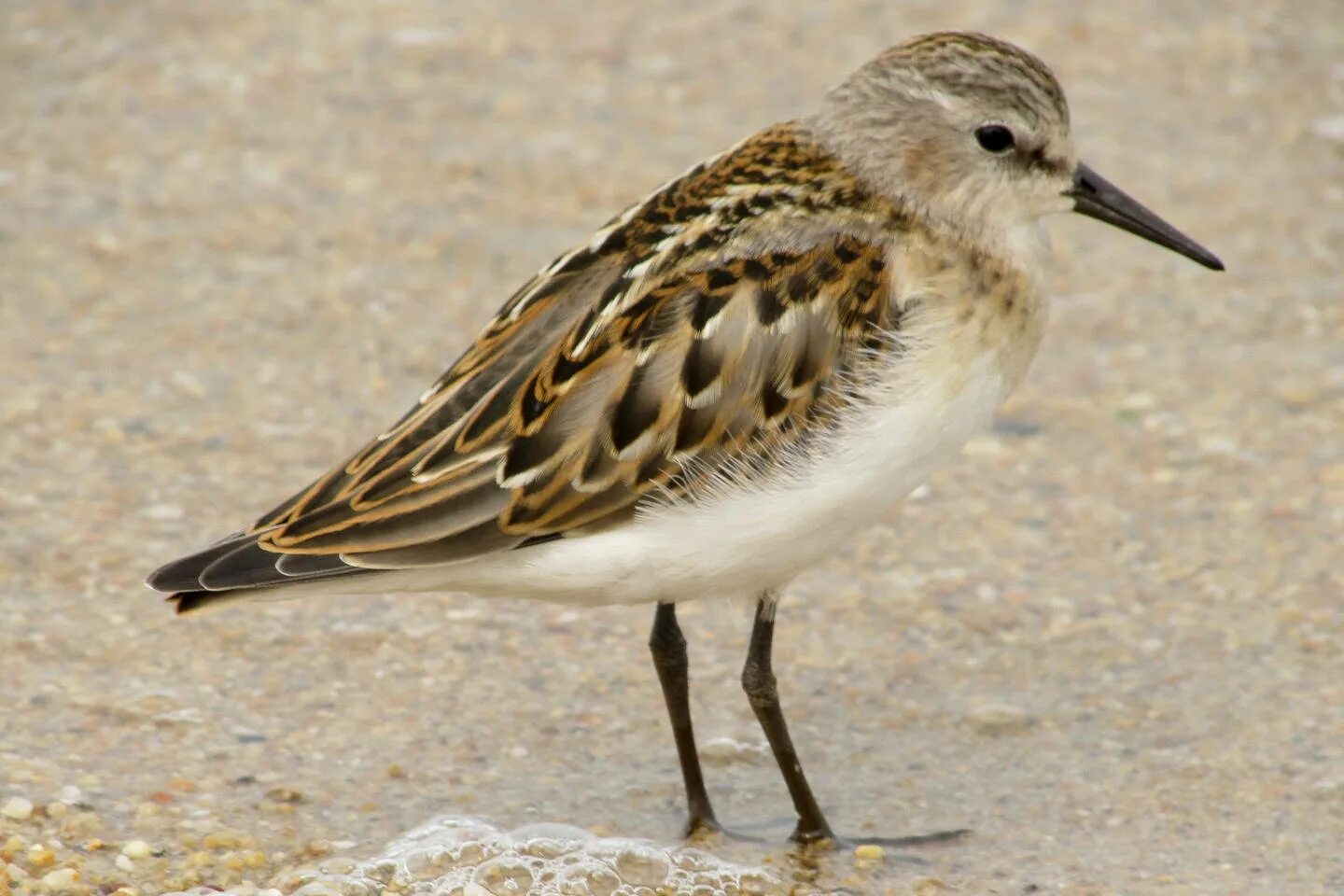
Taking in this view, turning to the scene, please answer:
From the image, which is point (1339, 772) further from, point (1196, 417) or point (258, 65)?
point (258, 65)

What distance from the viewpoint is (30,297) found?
29.3 ft

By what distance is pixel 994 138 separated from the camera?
629 cm

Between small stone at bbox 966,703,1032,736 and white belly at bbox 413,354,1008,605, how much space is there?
4.46ft

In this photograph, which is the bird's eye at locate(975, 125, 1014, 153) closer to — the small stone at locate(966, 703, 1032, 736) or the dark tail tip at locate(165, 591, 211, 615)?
the small stone at locate(966, 703, 1032, 736)

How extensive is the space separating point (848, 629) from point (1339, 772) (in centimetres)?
165

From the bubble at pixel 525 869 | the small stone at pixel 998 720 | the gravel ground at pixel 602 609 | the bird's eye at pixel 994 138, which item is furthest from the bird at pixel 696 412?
the small stone at pixel 998 720

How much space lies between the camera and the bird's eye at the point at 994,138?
247 inches

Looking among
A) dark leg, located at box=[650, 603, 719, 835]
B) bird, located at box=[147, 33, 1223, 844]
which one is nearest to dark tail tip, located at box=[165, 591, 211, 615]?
bird, located at box=[147, 33, 1223, 844]

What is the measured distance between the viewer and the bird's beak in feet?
21.4

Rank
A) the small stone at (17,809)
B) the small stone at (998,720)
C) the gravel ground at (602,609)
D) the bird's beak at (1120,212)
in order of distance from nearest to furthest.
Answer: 1. the small stone at (17,809)
2. the gravel ground at (602,609)
3. the bird's beak at (1120,212)
4. the small stone at (998,720)

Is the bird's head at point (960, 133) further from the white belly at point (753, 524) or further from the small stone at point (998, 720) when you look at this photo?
the small stone at point (998, 720)

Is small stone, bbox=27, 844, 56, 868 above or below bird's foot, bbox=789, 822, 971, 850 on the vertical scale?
above

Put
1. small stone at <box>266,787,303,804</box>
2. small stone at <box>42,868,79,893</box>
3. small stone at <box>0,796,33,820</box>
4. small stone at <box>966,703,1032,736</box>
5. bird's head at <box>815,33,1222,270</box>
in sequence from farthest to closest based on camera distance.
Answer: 1. small stone at <box>966,703,1032,736</box>
2. small stone at <box>266,787,303,804</box>
3. bird's head at <box>815,33,1222,270</box>
4. small stone at <box>0,796,33,820</box>
5. small stone at <box>42,868,79,893</box>

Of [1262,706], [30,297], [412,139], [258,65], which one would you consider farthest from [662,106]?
[1262,706]
